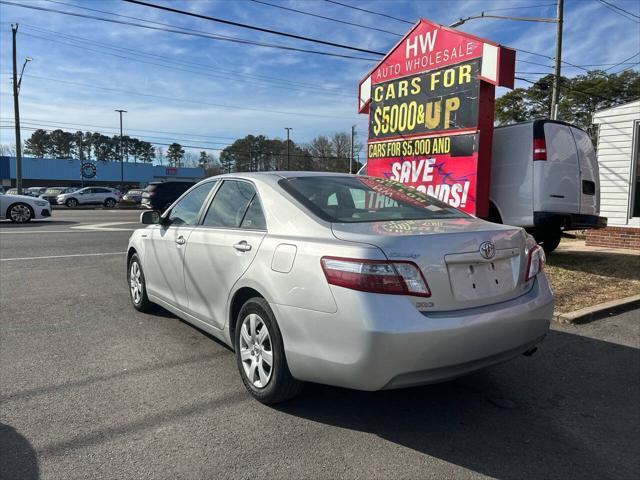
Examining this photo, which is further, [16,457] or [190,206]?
[190,206]

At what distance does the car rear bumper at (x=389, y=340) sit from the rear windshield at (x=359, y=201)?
0.73 meters

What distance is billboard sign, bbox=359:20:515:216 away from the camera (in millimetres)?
7512

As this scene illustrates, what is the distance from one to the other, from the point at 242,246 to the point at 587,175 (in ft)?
21.5

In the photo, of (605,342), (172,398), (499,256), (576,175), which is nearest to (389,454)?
(499,256)

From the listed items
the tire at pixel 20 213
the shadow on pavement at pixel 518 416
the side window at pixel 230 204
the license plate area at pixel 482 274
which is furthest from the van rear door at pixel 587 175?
the tire at pixel 20 213

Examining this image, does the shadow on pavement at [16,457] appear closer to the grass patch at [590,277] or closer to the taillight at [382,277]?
the taillight at [382,277]

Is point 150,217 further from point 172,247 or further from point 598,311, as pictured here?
point 598,311

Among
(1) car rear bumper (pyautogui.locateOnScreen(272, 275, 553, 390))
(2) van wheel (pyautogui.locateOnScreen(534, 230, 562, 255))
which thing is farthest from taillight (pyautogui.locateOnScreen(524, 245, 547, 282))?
(2) van wheel (pyautogui.locateOnScreen(534, 230, 562, 255))

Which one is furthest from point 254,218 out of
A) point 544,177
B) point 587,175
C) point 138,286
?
point 587,175

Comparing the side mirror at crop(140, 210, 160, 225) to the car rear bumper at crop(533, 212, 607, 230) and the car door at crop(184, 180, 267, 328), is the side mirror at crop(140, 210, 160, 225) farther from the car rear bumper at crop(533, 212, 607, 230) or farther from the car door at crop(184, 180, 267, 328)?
the car rear bumper at crop(533, 212, 607, 230)

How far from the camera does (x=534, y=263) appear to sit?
340 cm

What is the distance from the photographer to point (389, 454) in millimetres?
2777

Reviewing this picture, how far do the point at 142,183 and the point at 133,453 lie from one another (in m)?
88.8

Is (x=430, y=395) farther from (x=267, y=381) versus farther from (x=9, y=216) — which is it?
(x=9, y=216)
